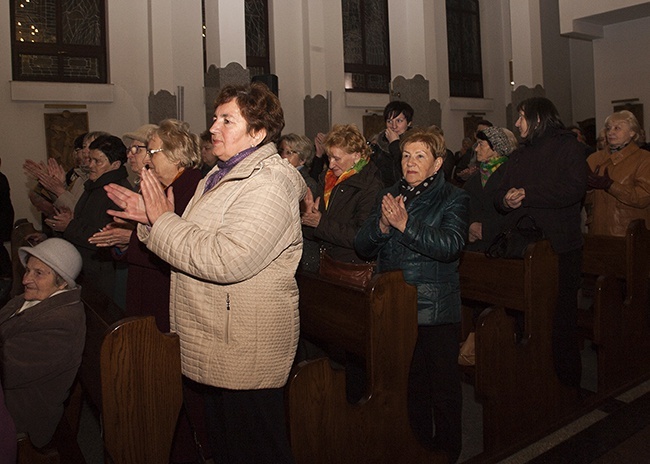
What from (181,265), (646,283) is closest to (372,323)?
(181,265)

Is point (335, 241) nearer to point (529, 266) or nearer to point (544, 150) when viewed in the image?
point (529, 266)

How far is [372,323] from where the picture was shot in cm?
252

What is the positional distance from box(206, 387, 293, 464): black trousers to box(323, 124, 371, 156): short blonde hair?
5.71ft

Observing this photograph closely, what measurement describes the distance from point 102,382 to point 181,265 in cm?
50

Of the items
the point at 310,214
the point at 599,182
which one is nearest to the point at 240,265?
the point at 310,214

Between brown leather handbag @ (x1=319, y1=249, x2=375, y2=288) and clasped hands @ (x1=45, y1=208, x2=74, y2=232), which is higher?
clasped hands @ (x1=45, y1=208, x2=74, y2=232)

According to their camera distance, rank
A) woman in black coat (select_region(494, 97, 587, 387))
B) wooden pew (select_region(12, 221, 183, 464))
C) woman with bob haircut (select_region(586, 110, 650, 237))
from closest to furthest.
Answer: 1. wooden pew (select_region(12, 221, 183, 464))
2. woman in black coat (select_region(494, 97, 587, 387))
3. woman with bob haircut (select_region(586, 110, 650, 237))

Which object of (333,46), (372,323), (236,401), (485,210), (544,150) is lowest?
(236,401)

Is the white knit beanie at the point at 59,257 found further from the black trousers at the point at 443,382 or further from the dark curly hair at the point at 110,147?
the black trousers at the point at 443,382

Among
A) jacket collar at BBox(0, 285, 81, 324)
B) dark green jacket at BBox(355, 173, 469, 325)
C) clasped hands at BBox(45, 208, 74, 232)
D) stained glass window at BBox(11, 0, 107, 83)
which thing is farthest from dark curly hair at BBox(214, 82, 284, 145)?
stained glass window at BBox(11, 0, 107, 83)

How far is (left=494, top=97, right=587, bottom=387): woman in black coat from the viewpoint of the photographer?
3303mm

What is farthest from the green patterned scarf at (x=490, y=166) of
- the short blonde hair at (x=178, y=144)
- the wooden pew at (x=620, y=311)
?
the short blonde hair at (x=178, y=144)

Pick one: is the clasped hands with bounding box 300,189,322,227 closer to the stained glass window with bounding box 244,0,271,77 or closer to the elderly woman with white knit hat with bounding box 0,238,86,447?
the elderly woman with white knit hat with bounding box 0,238,86,447

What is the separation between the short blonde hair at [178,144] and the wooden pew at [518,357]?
5.29 ft
